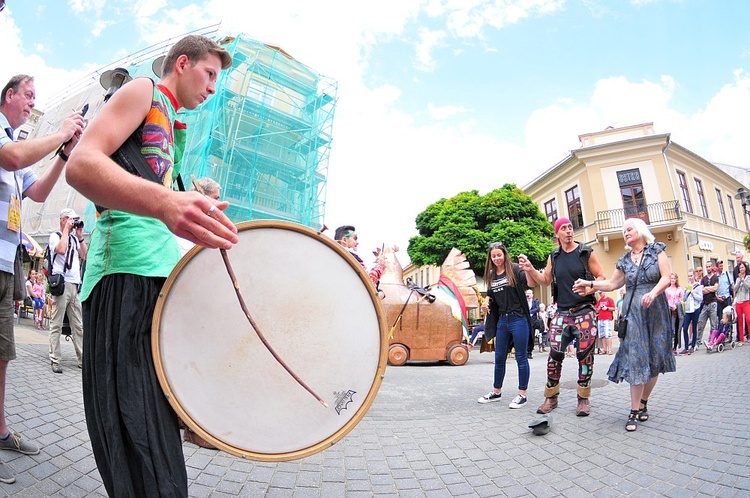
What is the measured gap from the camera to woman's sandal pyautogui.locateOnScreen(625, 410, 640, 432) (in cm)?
375

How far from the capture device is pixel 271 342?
1.46 metres

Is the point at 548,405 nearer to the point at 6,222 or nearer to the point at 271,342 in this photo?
the point at 271,342

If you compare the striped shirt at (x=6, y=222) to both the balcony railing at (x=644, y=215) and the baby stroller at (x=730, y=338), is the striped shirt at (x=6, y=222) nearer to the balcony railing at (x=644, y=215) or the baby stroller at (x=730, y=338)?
the baby stroller at (x=730, y=338)

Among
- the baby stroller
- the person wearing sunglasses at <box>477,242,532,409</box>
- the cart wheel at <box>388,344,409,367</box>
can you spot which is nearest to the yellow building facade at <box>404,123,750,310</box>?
the baby stroller

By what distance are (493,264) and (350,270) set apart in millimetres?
4519

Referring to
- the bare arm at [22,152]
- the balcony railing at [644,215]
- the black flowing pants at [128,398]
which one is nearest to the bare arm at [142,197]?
the black flowing pants at [128,398]

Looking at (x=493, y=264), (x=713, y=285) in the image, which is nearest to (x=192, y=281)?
(x=493, y=264)

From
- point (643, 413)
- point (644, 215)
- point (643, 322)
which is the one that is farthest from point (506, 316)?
point (644, 215)

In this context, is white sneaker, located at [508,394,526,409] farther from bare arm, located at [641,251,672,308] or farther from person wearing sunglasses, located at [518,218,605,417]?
bare arm, located at [641,251,672,308]

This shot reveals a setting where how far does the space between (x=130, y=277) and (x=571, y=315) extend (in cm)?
438

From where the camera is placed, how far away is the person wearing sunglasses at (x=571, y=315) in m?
4.34

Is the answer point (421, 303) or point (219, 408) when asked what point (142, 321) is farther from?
point (421, 303)

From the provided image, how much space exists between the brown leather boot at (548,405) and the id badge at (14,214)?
480 centimetres

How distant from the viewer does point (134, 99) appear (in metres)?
1.35
